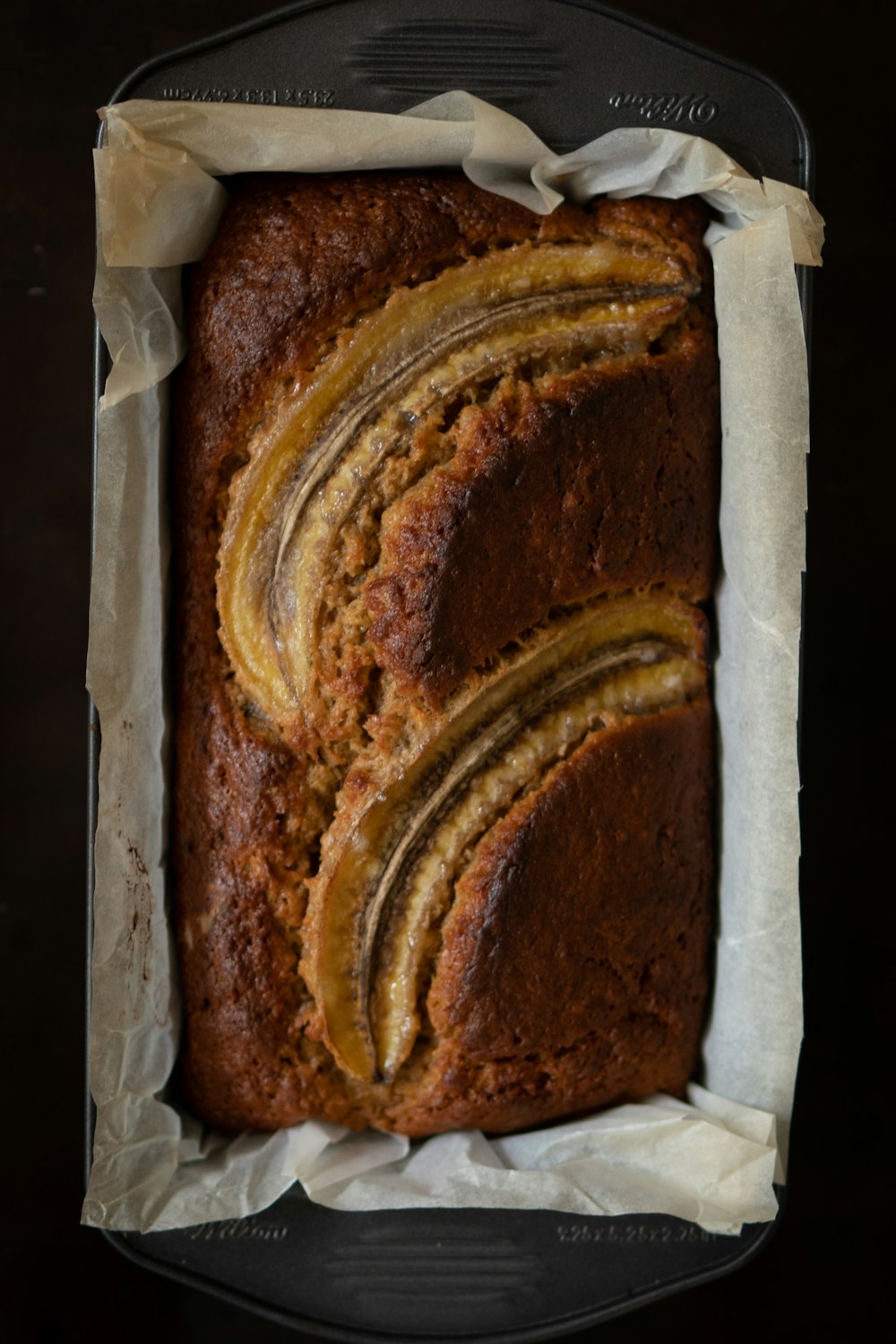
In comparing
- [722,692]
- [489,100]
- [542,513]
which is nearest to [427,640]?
[542,513]

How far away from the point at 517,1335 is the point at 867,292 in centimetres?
168

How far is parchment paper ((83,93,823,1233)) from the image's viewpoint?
130 centimetres

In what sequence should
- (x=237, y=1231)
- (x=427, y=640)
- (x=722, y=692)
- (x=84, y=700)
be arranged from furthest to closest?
(x=84, y=700) < (x=722, y=692) < (x=237, y=1231) < (x=427, y=640)

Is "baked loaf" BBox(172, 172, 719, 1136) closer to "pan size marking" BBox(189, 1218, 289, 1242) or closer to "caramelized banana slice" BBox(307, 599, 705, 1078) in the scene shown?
"caramelized banana slice" BBox(307, 599, 705, 1078)

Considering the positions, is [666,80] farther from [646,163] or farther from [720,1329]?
[720,1329]

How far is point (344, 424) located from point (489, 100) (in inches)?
17.6

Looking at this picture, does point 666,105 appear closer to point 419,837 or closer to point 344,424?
point 344,424

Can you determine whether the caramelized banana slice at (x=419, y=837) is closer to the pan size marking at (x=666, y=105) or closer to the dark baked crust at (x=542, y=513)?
the dark baked crust at (x=542, y=513)

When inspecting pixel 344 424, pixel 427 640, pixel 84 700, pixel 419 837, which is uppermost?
pixel 344 424

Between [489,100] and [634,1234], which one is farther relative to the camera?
[634,1234]

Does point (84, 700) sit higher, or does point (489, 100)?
point (489, 100)

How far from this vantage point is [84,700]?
179cm

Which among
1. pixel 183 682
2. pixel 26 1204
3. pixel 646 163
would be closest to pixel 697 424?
pixel 646 163

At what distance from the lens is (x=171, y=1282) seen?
1.78 metres
